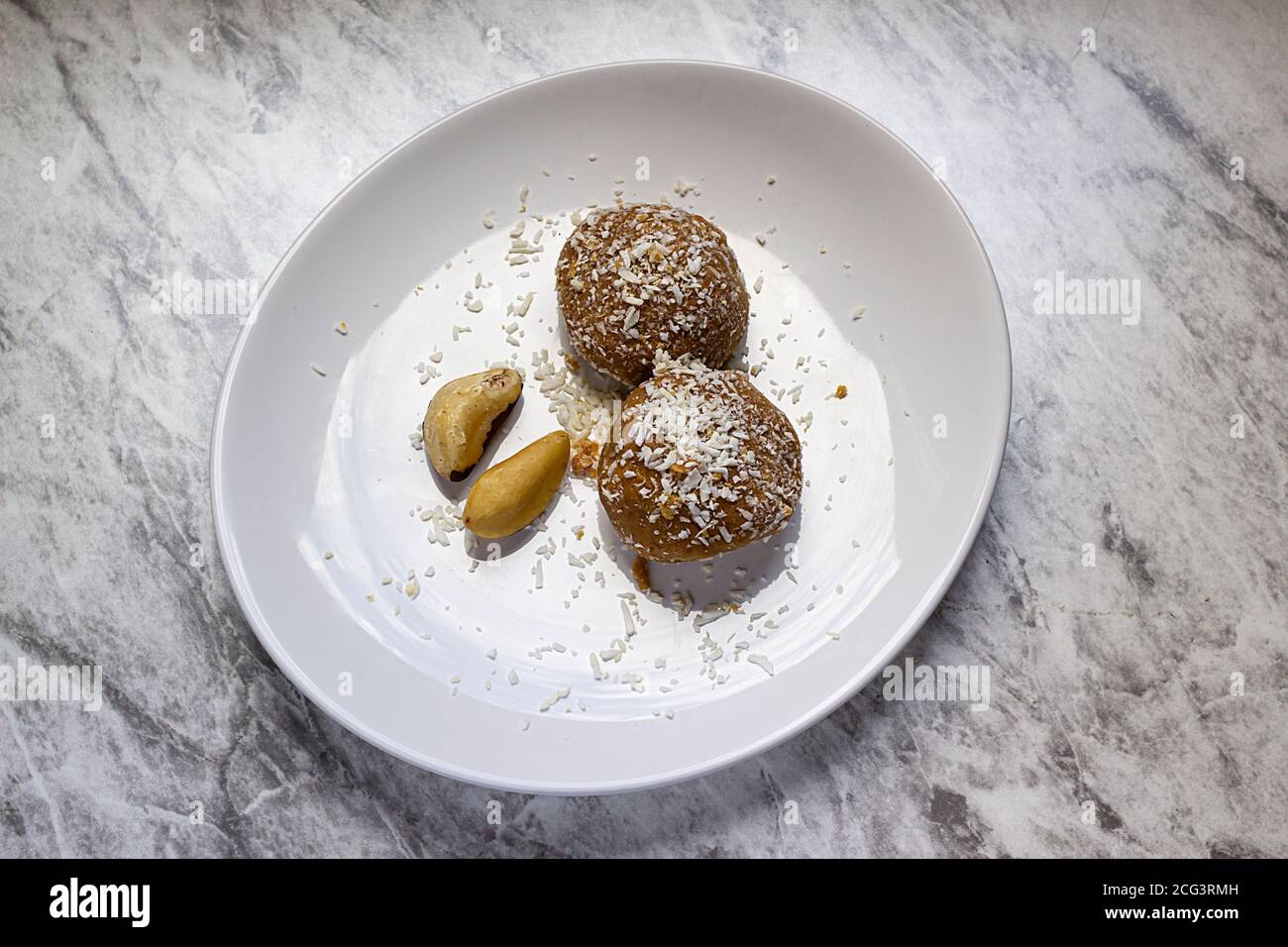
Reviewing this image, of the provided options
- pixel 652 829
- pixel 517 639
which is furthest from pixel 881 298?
pixel 652 829

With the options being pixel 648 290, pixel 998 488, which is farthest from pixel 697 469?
pixel 998 488

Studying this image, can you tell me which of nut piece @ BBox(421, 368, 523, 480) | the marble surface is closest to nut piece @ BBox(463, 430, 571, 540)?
nut piece @ BBox(421, 368, 523, 480)

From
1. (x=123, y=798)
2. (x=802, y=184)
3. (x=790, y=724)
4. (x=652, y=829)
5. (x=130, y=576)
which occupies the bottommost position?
(x=123, y=798)

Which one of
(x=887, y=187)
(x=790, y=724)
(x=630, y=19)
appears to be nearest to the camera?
(x=790, y=724)

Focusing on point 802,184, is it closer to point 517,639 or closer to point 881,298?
point 881,298

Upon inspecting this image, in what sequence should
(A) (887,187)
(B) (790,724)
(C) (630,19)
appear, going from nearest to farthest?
(B) (790,724), (A) (887,187), (C) (630,19)

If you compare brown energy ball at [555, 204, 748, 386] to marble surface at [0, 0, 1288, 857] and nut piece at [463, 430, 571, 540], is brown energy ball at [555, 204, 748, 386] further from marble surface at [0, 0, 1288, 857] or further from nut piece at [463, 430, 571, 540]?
marble surface at [0, 0, 1288, 857]
